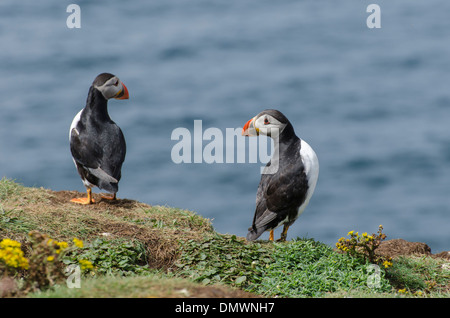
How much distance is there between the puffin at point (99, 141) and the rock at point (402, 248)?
3.96 metres

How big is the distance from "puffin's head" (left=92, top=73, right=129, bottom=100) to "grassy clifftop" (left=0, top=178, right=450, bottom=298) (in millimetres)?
2184

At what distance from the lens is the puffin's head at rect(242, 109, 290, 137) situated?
950 cm

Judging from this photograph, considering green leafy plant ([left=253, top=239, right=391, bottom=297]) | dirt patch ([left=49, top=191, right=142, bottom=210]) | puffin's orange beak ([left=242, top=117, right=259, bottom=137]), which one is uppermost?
puffin's orange beak ([left=242, top=117, right=259, bottom=137])

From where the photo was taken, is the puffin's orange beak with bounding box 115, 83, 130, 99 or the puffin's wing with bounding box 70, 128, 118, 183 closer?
the puffin's wing with bounding box 70, 128, 118, 183

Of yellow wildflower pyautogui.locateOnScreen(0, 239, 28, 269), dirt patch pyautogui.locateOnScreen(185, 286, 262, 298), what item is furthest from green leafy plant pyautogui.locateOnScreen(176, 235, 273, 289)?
yellow wildflower pyautogui.locateOnScreen(0, 239, 28, 269)

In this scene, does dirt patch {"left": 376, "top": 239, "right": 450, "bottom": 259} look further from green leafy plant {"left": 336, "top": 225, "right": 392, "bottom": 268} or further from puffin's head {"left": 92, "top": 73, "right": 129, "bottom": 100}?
puffin's head {"left": 92, "top": 73, "right": 129, "bottom": 100}

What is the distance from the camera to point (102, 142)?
10.9 metres

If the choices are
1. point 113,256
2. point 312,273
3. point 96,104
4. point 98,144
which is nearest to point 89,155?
point 98,144

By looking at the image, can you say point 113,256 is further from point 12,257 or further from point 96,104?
point 96,104

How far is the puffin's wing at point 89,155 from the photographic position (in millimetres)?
10617

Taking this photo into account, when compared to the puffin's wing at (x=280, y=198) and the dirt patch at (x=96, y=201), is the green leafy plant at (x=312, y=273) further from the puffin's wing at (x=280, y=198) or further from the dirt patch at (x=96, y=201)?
the dirt patch at (x=96, y=201)

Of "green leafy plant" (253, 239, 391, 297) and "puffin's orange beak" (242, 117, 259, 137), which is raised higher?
"puffin's orange beak" (242, 117, 259, 137)

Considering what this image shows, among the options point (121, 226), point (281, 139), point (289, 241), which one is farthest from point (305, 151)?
point (121, 226)
